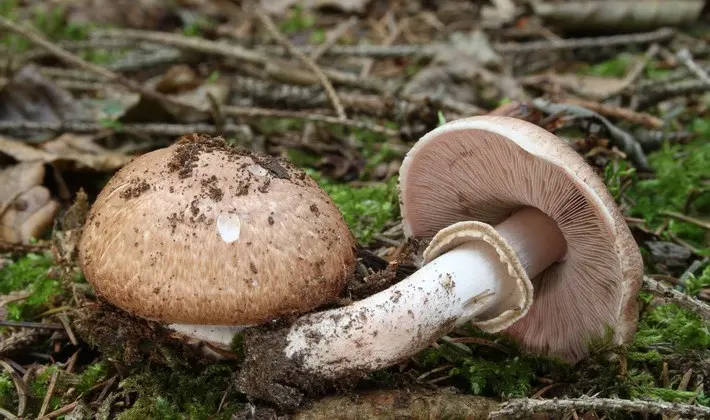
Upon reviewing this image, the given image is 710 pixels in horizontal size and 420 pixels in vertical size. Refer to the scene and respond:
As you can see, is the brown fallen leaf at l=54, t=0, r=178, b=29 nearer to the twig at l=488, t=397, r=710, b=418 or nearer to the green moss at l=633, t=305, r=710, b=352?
the green moss at l=633, t=305, r=710, b=352

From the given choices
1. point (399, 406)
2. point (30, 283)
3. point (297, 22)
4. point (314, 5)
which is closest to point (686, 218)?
point (399, 406)

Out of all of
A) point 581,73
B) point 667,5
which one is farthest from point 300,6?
point 667,5

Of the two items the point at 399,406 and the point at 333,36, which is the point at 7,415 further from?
the point at 333,36

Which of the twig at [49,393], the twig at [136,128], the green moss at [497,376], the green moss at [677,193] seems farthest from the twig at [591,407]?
the twig at [136,128]

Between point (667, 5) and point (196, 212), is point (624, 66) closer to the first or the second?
point (667, 5)

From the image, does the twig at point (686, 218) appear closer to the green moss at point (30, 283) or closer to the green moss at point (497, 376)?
the green moss at point (497, 376)

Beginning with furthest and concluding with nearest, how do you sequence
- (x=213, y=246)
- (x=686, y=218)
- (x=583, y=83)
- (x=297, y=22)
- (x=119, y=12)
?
(x=119, y=12) < (x=297, y=22) < (x=583, y=83) < (x=686, y=218) < (x=213, y=246)

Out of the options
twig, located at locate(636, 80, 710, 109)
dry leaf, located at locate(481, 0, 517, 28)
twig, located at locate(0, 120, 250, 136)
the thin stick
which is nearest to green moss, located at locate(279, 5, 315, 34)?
dry leaf, located at locate(481, 0, 517, 28)
